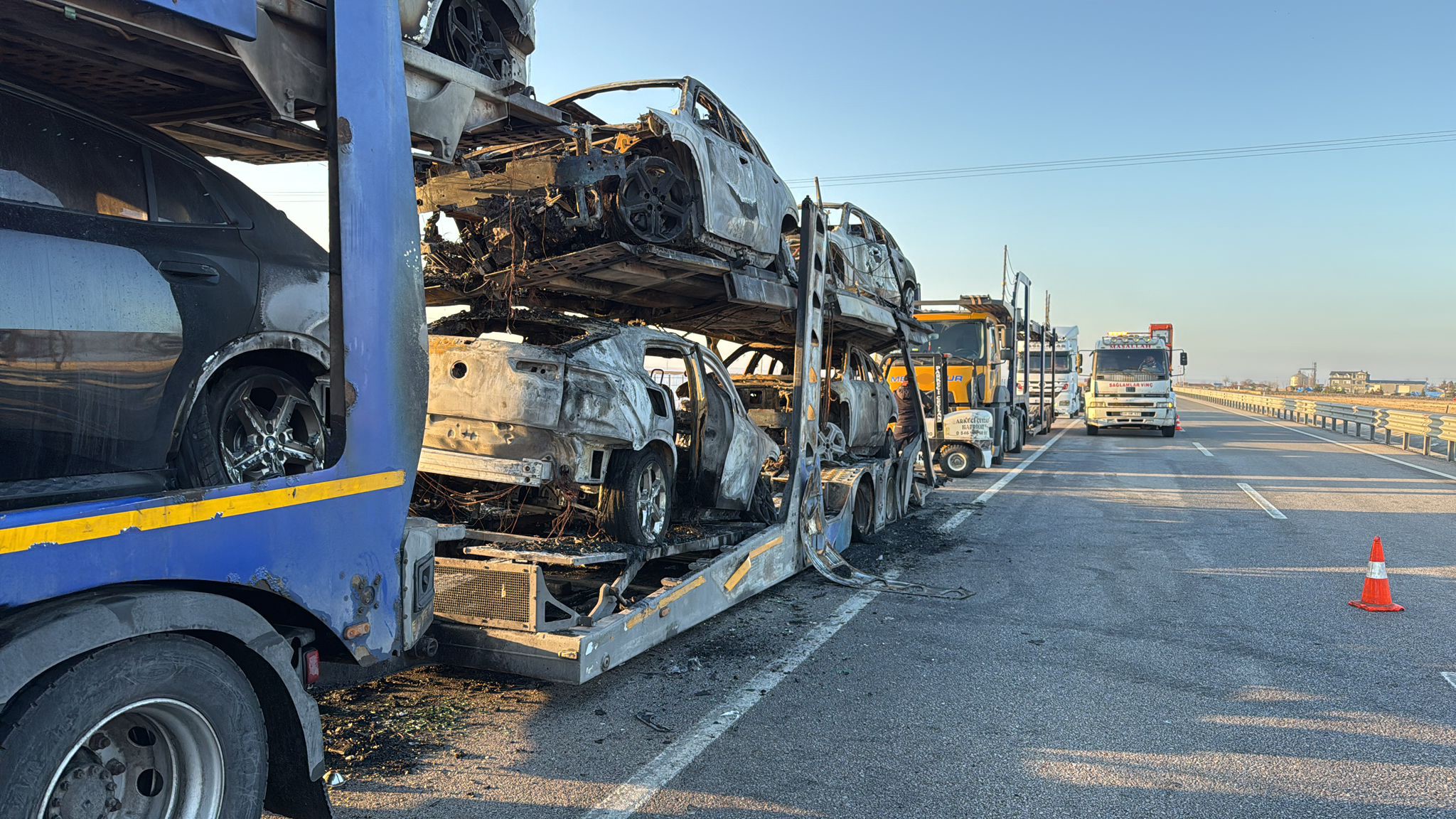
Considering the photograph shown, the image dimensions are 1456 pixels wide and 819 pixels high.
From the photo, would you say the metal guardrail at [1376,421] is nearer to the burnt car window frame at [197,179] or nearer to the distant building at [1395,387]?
the burnt car window frame at [197,179]

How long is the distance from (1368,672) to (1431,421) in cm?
1856

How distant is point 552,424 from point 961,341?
46.2ft

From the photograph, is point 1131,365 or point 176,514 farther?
point 1131,365

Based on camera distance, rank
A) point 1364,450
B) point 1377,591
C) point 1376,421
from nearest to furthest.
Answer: point 1377,591 → point 1364,450 → point 1376,421

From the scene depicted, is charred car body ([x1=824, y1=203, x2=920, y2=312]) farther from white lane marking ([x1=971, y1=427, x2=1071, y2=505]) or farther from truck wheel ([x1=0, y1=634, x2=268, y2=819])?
truck wheel ([x1=0, y1=634, x2=268, y2=819])

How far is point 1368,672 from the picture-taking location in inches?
211

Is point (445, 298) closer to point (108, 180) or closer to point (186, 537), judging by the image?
point (108, 180)

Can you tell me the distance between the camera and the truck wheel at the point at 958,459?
15828mm

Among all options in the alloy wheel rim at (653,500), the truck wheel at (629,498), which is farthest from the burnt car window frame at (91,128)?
the alloy wheel rim at (653,500)

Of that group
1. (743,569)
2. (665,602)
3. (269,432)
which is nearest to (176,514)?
(269,432)

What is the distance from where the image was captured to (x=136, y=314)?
8.71 ft

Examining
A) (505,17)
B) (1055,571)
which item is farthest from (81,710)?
(1055,571)

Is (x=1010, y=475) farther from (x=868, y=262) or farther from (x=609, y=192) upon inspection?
(x=609, y=192)

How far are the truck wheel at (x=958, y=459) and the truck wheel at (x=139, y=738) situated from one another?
14.1m
